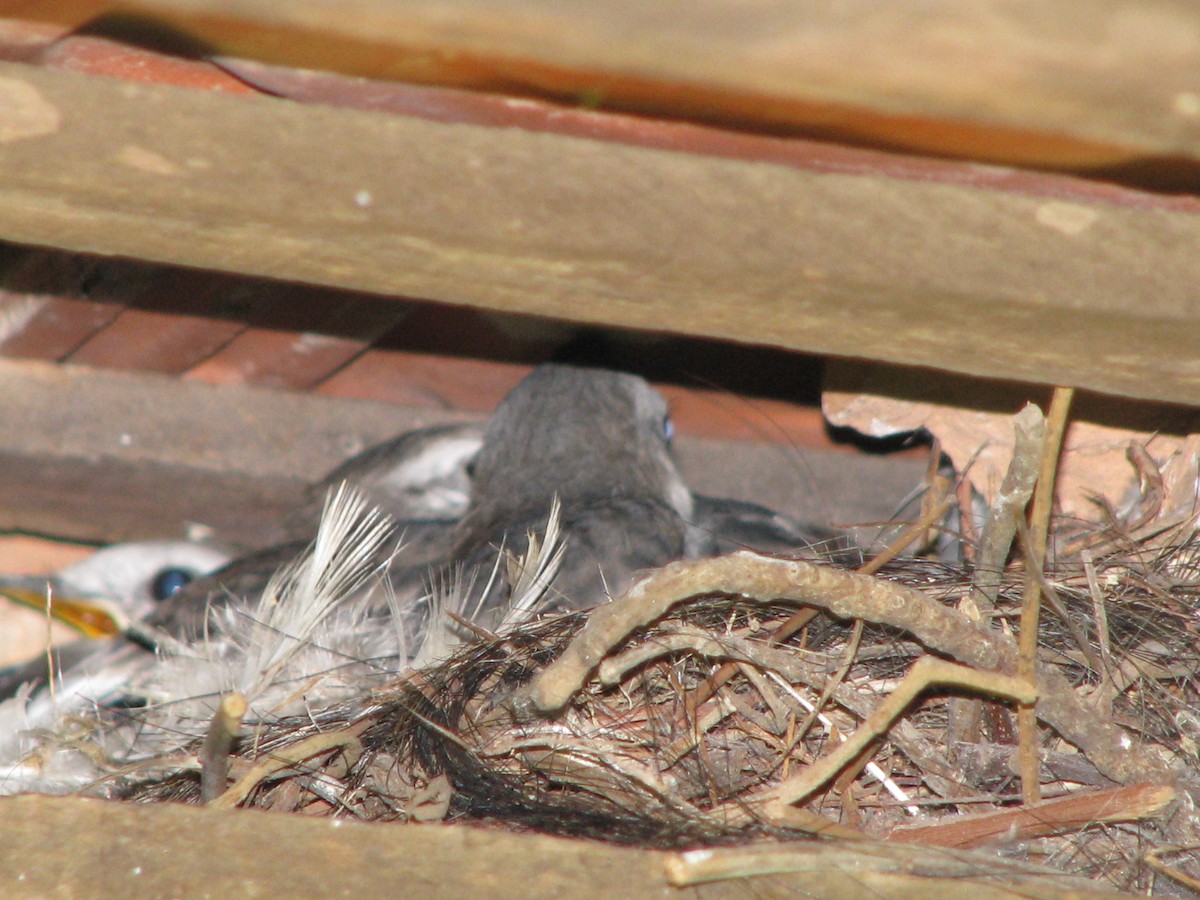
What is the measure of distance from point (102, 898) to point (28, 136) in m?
0.63

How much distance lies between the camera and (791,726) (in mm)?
1291

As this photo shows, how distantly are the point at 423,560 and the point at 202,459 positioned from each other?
383mm

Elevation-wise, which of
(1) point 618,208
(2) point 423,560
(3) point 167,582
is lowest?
(3) point 167,582

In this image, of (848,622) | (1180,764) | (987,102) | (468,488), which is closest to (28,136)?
(987,102)

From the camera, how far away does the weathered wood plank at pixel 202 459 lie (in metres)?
1.99

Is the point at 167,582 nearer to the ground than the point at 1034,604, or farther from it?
nearer to the ground

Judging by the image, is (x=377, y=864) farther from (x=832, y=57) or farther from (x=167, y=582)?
(x=167, y=582)

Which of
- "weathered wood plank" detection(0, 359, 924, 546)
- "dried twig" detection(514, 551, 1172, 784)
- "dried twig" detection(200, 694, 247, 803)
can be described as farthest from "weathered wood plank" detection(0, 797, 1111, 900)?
"weathered wood plank" detection(0, 359, 924, 546)

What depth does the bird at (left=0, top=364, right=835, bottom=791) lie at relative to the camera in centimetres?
154

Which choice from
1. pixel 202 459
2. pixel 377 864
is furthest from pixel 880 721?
pixel 202 459

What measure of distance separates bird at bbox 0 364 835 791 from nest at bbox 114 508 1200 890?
0.10 m

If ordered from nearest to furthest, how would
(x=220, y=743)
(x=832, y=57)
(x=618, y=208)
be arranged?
(x=832, y=57) < (x=618, y=208) < (x=220, y=743)

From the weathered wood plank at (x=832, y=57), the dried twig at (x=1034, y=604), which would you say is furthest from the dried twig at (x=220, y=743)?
the dried twig at (x=1034, y=604)

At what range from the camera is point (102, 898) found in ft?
3.68
